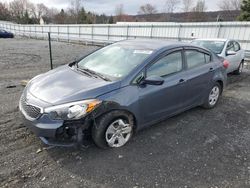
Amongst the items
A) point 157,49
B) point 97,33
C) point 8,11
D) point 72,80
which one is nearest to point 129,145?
point 72,80

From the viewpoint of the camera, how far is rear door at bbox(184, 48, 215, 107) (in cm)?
387

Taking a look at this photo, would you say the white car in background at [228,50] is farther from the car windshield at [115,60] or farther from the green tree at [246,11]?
the green tree at [246,11]

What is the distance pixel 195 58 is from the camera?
161 inches

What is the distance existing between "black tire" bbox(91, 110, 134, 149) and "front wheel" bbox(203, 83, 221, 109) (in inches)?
93.2

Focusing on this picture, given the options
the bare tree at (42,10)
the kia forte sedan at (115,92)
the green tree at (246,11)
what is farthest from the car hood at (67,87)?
the bare tree at (42,10)

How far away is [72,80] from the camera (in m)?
3.09

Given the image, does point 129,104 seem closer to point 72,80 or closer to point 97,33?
point 72,80

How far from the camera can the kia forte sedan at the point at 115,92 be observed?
260cm

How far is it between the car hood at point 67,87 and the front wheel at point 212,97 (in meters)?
2.52

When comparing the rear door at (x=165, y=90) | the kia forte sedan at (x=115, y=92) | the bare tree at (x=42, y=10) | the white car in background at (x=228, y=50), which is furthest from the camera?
the bare tree at (x=42, y=10)

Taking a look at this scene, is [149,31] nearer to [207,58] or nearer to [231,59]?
[231,59]

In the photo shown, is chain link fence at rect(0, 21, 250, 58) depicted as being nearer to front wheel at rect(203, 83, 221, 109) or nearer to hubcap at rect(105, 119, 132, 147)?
front wheel at rect(203, 83, 221, 109)

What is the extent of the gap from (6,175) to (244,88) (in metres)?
6.57

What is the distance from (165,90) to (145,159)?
1151 mm
